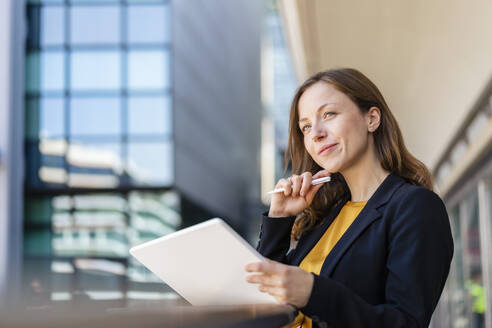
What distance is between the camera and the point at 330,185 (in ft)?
7.34

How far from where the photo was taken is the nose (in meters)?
1.94

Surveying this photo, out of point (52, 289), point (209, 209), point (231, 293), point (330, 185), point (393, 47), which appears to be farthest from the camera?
point (209, 209)

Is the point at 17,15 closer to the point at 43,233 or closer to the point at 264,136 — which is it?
the point at 43,233

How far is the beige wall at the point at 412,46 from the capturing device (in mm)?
5391

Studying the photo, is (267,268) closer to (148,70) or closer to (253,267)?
(253,267)

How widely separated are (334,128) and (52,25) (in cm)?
1742

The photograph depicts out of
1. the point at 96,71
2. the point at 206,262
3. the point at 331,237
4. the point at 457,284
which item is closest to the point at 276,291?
the point at 206,262

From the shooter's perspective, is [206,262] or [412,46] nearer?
[206,262]

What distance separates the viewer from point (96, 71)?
17891 millimetres

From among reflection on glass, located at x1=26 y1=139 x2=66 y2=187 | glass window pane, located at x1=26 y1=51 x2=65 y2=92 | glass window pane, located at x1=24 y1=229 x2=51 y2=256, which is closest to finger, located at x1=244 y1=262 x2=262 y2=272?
reflection on glass, located at x1=26 y1=139 x2=66 y2=187

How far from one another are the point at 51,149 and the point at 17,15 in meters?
3.56

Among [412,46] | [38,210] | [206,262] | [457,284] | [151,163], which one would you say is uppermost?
[412,46]

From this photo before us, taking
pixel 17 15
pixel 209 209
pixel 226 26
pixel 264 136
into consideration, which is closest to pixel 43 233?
pixel 17 15

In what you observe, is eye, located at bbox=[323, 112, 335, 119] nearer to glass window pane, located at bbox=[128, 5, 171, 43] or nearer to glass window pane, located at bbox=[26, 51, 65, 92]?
glass window pane, located at bbox=[128, 5, 171, 43]
